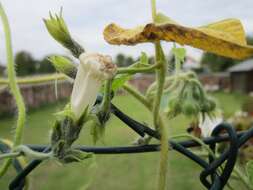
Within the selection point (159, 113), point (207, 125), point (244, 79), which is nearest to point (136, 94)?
point (159, 113)

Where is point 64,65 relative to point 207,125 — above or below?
above

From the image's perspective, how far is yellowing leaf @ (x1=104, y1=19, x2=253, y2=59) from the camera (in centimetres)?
20

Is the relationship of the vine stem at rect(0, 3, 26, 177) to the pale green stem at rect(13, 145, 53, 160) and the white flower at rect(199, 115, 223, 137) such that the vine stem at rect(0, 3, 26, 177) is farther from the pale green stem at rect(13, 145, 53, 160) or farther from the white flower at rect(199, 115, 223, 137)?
the white flower at rect(199, 115, 223, 137)

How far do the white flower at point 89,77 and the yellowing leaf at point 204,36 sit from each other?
0.06 ft

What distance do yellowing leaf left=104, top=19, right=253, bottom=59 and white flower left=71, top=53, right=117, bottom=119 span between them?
2 centimetres

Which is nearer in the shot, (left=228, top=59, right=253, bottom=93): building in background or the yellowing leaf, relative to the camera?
the yellowing leaf

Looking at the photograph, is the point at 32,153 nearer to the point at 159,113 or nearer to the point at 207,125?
the point at 159,113

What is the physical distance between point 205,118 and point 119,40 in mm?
341

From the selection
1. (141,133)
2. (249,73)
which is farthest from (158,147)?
(249,73)

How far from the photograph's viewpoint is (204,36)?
20 cm

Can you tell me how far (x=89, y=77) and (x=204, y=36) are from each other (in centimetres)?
6

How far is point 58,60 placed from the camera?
23 cm

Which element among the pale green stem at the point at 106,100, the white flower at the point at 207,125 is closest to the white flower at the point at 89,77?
the pale green stem at the point at 106,100

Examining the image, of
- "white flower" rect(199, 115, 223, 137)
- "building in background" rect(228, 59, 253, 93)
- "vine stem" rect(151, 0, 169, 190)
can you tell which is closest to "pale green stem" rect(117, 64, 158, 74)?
"vine stem" rect(151, 0, 169, 190)
